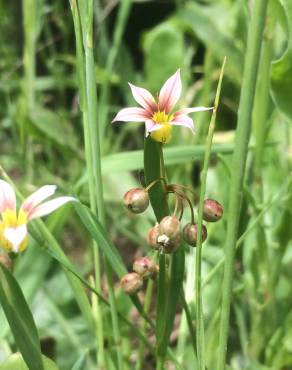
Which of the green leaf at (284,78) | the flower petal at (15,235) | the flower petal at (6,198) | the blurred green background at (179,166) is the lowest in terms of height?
the blurred green background at (179,166)

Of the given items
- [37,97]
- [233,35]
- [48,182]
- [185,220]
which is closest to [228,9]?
[233,35]

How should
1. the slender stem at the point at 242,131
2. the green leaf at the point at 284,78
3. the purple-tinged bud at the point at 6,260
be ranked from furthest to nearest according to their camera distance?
the green leaf at the point at 284,78 < the purple-tinged bud at the point at 6,260 < the slender stem at the point at 242,131

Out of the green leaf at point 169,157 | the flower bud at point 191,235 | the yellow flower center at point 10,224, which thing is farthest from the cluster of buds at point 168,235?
the green leaf at point 169,157

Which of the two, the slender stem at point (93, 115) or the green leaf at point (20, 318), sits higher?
the slender stem at point (93, 115)

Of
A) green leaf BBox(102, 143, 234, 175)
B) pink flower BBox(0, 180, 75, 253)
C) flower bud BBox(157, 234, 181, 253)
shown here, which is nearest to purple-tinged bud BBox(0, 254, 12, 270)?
pink flower BBox(0, 180, 75, 253)

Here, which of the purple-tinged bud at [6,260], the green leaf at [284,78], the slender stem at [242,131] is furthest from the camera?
the green leaf at [284,78]

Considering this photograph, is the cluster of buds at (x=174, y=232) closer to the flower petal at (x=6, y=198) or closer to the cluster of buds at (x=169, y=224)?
the cluster of buds at (x=169, y=224)

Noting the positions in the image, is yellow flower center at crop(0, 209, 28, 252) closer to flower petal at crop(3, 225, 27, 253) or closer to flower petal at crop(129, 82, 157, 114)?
flower petal at crop(3, 225, 27, 253)

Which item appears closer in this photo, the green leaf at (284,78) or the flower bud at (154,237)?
the flower bud at (154,237)
